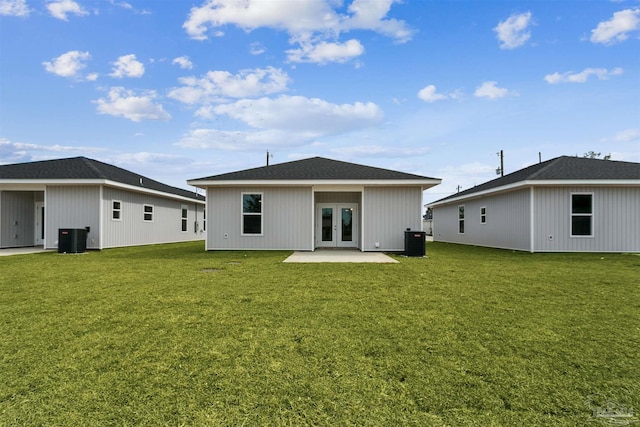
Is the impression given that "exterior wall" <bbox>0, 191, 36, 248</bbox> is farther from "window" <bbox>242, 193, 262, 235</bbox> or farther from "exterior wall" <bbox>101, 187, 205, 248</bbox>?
"window" <bbox>242, 193, 262, 235</bbox>

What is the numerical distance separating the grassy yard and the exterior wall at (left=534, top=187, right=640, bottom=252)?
8182mm

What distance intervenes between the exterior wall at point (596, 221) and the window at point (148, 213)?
18.8 m

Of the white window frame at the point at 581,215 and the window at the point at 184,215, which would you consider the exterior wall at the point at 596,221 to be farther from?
the window at the point at 184,215

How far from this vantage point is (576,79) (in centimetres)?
1435

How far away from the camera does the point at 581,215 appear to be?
1377cm

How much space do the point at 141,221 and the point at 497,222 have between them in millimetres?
18363

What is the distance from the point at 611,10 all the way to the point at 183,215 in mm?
23504

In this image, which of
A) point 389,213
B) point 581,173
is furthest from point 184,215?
point 581,173

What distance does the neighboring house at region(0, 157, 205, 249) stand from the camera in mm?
14930

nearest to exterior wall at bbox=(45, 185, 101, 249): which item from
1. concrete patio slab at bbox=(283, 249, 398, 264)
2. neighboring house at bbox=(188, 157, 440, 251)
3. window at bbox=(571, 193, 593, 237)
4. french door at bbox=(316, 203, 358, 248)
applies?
neighboring house at bbox=(188, 157, 440, 251)

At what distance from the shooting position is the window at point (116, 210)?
15852 millimetres

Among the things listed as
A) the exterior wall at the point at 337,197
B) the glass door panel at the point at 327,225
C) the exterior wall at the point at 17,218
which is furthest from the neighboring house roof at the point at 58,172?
the glass door panel at the point at 327,225

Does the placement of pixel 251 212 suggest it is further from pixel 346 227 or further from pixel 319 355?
pixel 319 355

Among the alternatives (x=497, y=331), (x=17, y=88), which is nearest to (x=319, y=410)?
(x=497, y=331)
